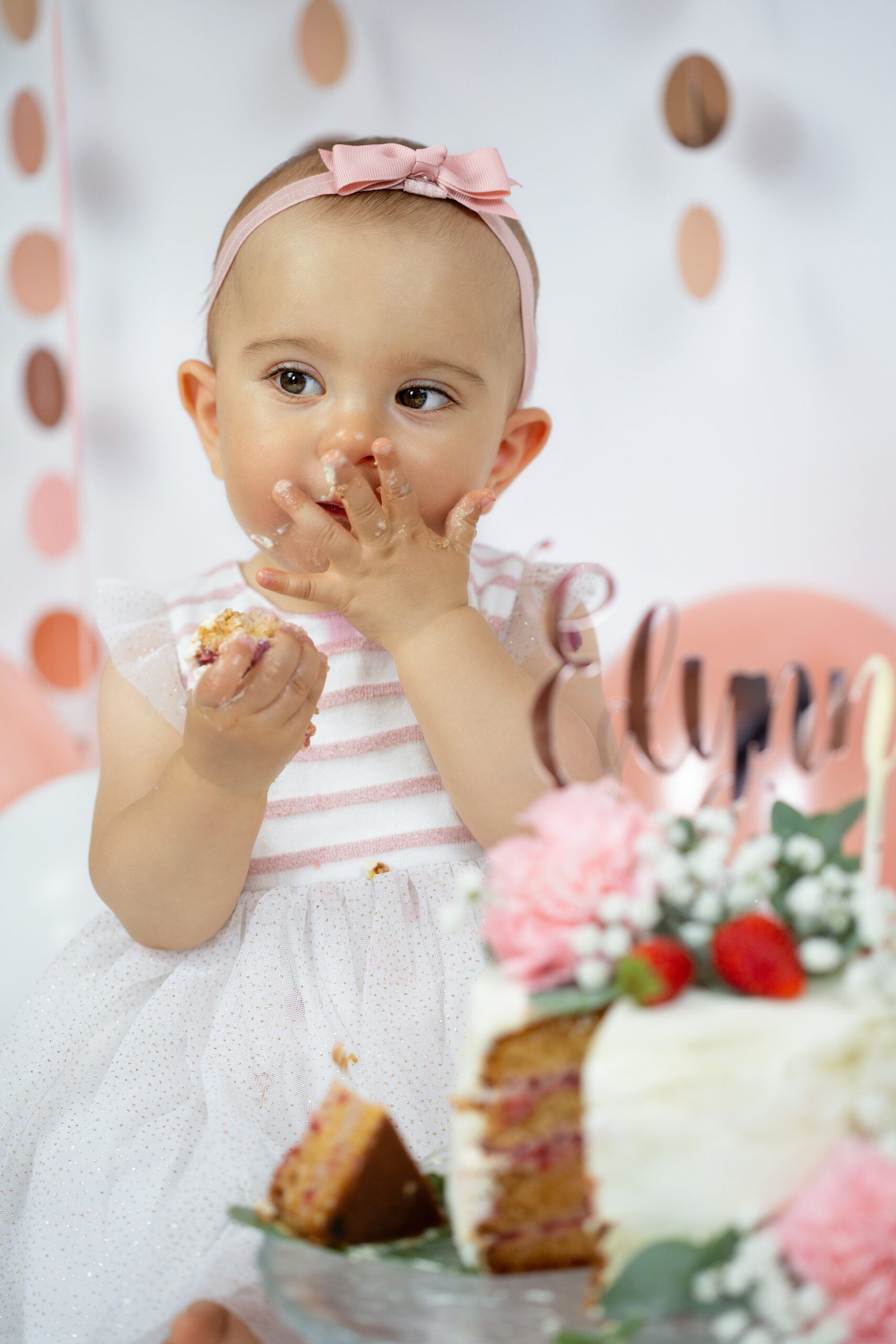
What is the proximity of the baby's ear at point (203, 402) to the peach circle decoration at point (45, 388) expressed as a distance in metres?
1.21

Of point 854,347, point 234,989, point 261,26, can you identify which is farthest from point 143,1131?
point 261,26

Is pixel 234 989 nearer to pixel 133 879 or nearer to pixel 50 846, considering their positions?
pixel 133 879

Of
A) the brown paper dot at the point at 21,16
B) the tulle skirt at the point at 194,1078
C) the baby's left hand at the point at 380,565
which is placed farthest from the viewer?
the brown paper dot at the point at 21,16

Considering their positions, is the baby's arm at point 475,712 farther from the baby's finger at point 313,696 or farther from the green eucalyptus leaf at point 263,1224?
the green eucalyptus leaf at point 263,1224

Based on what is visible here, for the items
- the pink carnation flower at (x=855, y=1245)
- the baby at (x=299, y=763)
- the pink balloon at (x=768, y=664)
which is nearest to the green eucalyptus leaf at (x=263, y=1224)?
the baby at (x=299, y=763)

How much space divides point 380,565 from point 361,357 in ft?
0.69

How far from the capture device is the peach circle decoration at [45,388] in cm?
258

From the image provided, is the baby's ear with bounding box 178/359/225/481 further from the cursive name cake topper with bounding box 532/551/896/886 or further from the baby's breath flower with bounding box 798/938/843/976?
the baby's breath flower with bounding box 798/938/843/976

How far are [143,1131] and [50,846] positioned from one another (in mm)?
727

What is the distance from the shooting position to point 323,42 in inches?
93.2

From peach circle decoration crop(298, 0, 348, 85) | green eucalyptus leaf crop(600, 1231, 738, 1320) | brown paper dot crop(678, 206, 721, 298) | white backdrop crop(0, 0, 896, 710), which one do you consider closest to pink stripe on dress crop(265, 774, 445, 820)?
green eucalyptus leaf crop(600, 1231, 738, 1320)

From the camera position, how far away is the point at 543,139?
2.38m

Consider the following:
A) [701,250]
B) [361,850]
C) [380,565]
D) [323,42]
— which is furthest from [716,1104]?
[323,42]

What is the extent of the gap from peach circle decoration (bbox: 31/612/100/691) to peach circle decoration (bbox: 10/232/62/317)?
1.94 ft
